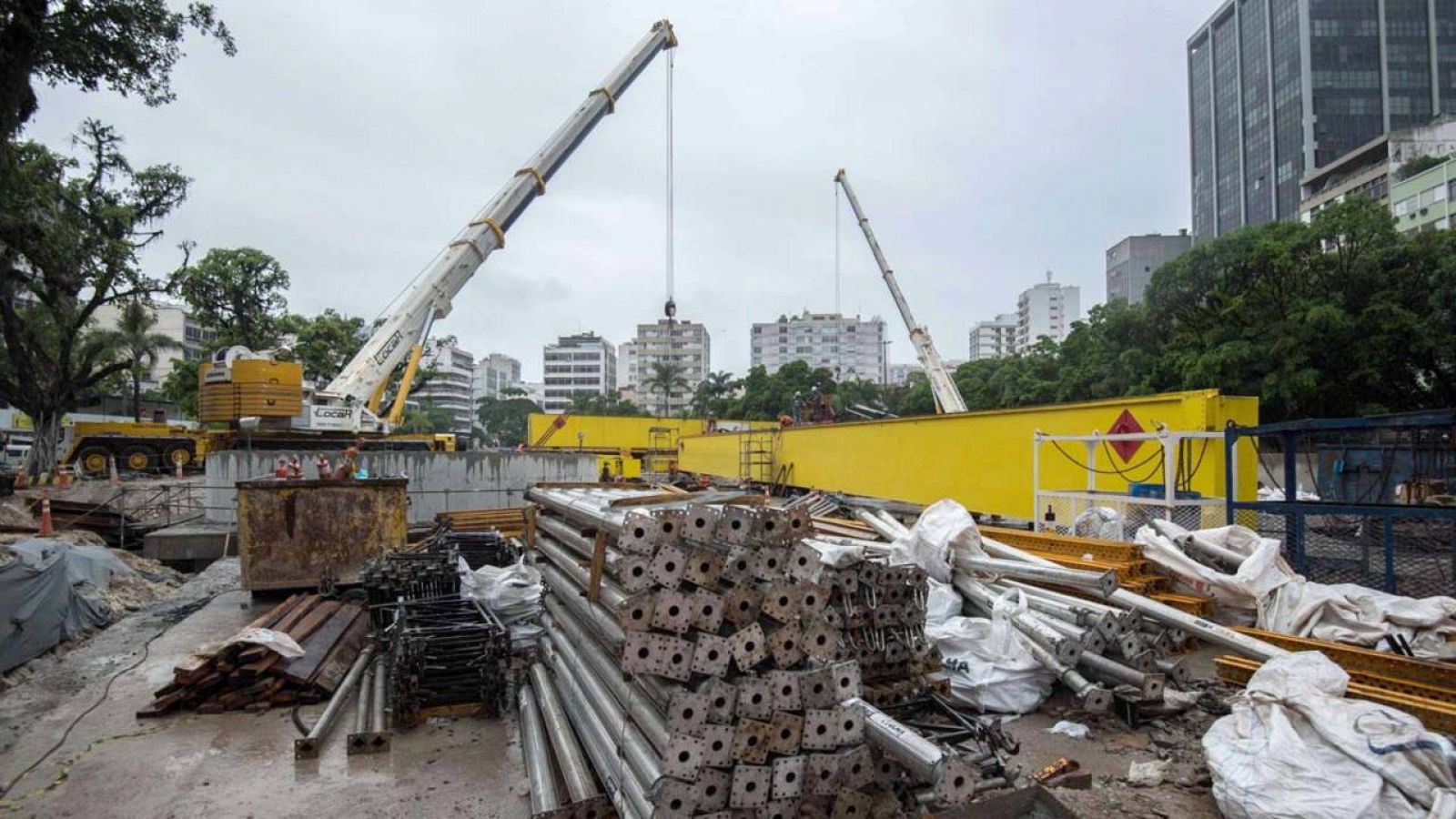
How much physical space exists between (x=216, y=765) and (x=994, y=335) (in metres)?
170

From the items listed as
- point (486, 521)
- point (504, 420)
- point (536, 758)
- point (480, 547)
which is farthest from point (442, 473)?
point (504, 420)

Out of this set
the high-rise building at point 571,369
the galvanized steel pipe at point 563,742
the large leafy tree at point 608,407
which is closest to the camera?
the galvanized steel pipe at point 563,742

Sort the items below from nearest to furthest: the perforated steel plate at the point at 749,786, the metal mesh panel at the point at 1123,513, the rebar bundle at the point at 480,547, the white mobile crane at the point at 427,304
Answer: the perforated steel plate at the point at 749,786, the metal mesh panel at the point at 1123,513, the rebar bundle at the point at 480,547, the white mobile crane at the point at 427,304

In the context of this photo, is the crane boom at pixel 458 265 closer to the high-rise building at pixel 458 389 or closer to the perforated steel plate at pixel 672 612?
the perforated steel plate at pixel 672 612

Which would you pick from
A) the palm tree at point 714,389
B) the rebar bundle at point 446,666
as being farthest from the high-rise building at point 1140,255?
the rebar bundle at point 446,666

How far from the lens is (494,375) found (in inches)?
5876

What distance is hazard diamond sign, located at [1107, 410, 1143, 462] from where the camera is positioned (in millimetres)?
8501

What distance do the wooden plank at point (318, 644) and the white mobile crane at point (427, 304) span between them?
21.8ft

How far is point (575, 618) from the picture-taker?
4395mm

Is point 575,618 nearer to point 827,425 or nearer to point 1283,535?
point 1283,535

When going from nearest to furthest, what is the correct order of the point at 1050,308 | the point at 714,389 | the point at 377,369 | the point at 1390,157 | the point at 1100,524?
the point at 1100,524 < the point at 377,369 < the point at 1390,157 < the point at 714,389 < the point at 1050,308

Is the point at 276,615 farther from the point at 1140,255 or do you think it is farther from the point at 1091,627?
the point at 1140,255

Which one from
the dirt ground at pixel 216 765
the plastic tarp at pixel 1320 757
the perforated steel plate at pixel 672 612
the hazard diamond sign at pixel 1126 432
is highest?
the hazard diamond sign at pixel 1126 432

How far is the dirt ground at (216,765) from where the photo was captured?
12.6 ft
